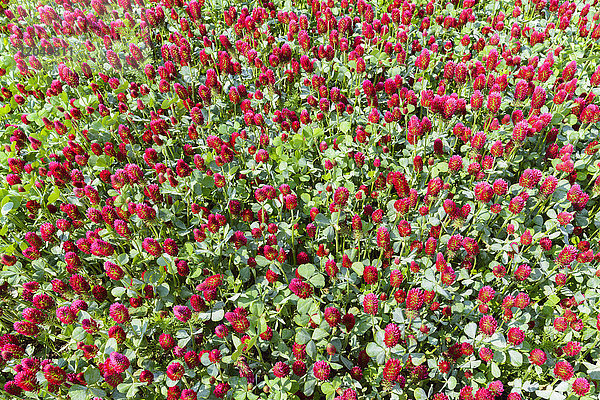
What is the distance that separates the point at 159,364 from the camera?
9.18 feet

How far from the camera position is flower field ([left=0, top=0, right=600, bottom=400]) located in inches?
96.2

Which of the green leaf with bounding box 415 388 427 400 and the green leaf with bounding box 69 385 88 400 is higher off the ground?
the green leaf with bounding box 415 388 427 400

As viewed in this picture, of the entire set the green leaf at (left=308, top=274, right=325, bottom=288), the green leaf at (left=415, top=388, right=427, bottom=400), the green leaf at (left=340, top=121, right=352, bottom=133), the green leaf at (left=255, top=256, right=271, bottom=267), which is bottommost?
the green leaf at (left=415, top=388, right=427, bottom=400)

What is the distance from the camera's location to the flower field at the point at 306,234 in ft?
8.02

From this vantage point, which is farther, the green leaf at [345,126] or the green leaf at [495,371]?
the green leaf at [345,126]

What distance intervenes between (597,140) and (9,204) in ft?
15.0

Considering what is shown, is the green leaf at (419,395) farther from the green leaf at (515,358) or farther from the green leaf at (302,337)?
the green leaf at (302,337)

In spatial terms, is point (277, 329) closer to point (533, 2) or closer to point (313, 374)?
point (313, 374)

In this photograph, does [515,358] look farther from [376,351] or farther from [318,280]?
[318,280]

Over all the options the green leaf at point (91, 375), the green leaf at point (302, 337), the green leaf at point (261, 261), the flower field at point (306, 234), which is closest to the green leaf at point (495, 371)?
the flower field at point (306, 234)

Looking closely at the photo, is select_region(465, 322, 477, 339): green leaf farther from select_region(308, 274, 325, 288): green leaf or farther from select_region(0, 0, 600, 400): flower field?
select_region(308, 274, 325, 288): green leaf

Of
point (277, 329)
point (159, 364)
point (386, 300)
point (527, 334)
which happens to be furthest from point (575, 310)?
point (159, 364)

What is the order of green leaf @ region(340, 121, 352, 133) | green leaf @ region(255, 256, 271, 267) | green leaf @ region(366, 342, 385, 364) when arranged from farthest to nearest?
green leaf @ region(340, 121, 352, 133)
green leaf @ region(255, 256, 271, 267)
green leaf @ region(366, 342, 385, 364)

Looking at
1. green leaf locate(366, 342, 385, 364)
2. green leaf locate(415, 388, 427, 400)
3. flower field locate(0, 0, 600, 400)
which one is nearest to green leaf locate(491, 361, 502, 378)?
flower field locate(0, 0, 600, 400)
